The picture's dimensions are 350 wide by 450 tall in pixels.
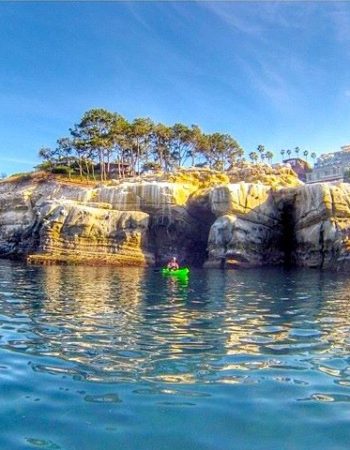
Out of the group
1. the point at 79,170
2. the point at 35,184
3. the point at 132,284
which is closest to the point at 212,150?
the point at 79,170

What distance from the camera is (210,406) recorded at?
7.92 m

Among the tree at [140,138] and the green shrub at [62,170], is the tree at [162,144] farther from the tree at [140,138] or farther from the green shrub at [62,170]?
the green shrub at [62,170]

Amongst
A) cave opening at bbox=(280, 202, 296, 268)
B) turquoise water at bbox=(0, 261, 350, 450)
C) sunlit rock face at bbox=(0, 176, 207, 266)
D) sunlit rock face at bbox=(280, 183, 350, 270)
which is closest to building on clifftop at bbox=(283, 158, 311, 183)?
sunlit rock face at bbox=(0, 176, 207, 266)

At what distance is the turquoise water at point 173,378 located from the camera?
6.84 meters

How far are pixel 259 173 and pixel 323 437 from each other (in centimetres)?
6597

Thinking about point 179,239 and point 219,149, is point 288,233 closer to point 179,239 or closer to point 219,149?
point 179,239

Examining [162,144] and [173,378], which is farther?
[162,144]

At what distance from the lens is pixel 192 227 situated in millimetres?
60594

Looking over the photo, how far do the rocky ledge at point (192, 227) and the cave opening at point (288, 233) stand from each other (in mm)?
119

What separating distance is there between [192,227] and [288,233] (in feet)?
39.7

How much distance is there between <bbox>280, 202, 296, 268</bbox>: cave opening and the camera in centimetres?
5617

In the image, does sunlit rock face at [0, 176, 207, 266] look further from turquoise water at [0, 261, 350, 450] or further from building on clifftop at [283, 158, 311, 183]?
building on clifftop at [283, 158, 311, 183]

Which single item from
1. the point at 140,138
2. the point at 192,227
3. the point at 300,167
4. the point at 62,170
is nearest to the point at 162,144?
the point at 140,138

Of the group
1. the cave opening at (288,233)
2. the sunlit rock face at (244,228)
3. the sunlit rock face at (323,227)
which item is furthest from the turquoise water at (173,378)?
the cave opening at (288,233)
